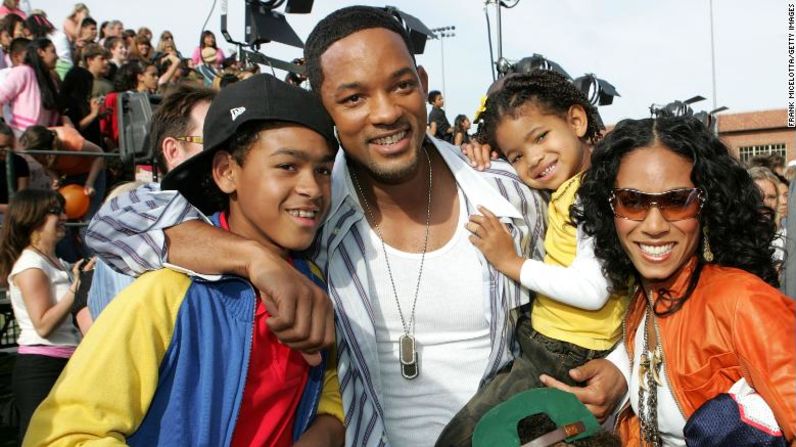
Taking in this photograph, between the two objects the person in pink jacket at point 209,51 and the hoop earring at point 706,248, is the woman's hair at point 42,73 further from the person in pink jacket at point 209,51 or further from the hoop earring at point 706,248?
the hoop earring at point 706,248

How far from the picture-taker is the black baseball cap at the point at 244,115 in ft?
7.23

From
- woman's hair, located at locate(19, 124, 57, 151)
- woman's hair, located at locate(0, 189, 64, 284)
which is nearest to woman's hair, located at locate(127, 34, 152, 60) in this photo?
woman's hair, located at locate(19, 124, 57, 151)

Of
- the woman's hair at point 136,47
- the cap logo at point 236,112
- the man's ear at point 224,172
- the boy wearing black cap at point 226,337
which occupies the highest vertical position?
the woman's hair at point 136,47

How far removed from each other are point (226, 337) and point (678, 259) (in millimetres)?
1364

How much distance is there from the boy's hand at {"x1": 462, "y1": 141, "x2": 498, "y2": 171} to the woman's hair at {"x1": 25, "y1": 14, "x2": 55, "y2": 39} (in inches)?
302

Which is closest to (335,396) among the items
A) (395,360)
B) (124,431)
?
(395,360)

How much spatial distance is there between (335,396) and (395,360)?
0.87 feet

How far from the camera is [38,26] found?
9.20 m

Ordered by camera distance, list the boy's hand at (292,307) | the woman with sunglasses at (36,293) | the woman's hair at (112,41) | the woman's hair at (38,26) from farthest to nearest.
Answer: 1. the woman's hair at (112,41)
2. the woman's hair at (38,26)
3. the woman with sunglasses at (36,293)
4. the boy's hand at (292,307)

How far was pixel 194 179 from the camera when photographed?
7.72ft

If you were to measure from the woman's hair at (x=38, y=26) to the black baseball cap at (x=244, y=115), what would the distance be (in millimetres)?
7746

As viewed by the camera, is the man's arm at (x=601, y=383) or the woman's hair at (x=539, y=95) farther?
the woman's hair at (x=539, y=95)

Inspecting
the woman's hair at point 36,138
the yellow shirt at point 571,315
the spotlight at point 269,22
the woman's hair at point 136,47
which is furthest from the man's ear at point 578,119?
the woman's hair at point 136,47

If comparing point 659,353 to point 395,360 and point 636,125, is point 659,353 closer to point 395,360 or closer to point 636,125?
point 636,125
